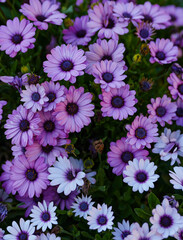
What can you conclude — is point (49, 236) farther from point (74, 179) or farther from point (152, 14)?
point (152, 14)

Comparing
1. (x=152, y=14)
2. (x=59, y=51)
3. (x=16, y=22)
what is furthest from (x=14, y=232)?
(x=152, y=14)

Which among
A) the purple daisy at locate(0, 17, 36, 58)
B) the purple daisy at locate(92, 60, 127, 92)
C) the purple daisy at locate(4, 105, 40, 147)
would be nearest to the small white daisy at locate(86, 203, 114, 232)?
the purple daisy at locate(4, 105, 40, 147)

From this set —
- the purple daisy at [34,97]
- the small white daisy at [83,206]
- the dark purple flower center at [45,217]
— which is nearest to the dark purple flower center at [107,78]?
the purple daisy at [34,97]

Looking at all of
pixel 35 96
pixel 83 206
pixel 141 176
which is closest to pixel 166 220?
pixel 141 176

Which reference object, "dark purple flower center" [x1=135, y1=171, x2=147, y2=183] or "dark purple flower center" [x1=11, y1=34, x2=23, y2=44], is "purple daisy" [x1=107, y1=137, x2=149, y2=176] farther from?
"dark purple flower center" [x1=11, y1=34, x2=23, y2=44]

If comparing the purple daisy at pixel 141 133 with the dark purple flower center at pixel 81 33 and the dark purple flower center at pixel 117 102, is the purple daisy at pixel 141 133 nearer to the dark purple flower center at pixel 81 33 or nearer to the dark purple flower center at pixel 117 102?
the dark purple flower center at pixel 117 102

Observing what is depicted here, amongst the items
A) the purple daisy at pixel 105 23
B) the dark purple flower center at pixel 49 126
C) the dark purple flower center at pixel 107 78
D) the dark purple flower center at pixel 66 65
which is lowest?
the dark purple flower center at pixel 49 126

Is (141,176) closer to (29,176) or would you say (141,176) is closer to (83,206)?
(83,206)
